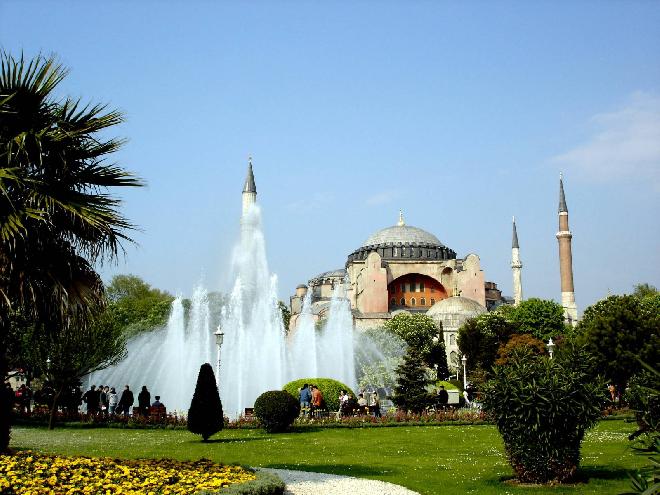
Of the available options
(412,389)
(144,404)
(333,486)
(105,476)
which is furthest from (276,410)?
(105,476)

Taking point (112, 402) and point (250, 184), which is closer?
point (112, 402)

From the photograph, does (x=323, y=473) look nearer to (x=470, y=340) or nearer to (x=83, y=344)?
(x=83, y=344)

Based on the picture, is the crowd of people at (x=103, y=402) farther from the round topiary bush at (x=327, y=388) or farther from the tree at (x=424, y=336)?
the tree at (x=424, y=336)

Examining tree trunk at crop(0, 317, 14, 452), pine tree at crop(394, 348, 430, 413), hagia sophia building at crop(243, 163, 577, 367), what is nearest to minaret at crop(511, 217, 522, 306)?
hagia sophia building at crop(243, 163, 577, 367)

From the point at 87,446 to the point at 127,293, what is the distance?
54.9 metres

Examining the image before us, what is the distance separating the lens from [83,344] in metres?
22.9

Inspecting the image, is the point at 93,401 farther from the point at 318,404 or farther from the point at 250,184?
the point at 250,184

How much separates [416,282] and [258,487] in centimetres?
7117

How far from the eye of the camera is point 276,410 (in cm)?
1911

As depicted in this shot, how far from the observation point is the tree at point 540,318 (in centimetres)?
5441

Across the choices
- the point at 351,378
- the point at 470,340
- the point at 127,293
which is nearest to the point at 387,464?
the point at 351,378

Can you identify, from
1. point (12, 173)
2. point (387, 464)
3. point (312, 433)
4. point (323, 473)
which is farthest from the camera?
point (312, 433)

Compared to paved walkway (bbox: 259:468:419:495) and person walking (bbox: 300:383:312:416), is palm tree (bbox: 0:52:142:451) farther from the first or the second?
person walking (bbox: 300:383:312:416)

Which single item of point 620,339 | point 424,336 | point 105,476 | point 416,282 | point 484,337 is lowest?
point 105,476
